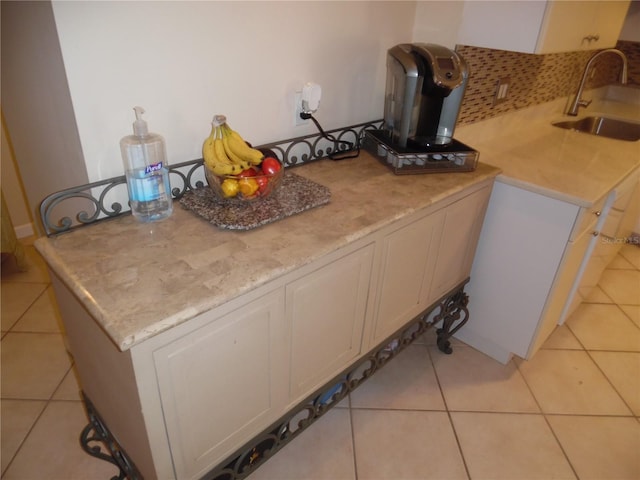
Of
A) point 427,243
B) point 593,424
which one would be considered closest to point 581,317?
point 593,424

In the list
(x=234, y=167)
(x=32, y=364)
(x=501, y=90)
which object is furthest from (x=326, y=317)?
(x=501, y=90)

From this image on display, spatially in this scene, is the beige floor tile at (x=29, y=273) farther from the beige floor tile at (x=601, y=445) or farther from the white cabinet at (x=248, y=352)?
the beige floor tile at (x=601, y=445)

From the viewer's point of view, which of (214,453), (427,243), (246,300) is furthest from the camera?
(427,243)

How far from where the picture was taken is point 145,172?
3.50 feet

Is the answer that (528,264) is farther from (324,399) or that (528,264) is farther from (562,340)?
(324,399)

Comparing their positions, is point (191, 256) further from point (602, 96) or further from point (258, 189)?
point (602, 96)

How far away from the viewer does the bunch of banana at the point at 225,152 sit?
1.14 m

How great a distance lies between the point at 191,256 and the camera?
38.9 inches

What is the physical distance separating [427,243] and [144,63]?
0.98m

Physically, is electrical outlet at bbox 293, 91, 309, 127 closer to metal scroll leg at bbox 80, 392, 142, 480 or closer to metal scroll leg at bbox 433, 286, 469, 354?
metal scroll leg at bbox 433, 286, 469, 354

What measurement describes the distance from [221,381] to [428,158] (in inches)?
40.0

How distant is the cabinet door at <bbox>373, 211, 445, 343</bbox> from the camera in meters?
1.32

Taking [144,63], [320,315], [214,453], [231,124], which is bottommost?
[214,453]

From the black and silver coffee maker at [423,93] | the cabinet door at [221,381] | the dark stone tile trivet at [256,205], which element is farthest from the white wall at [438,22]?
the cabinet door at [221,381]
